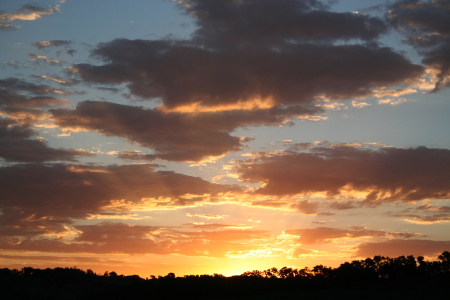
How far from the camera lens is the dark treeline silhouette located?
71.0m

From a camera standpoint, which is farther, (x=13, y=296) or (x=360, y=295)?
(x=360, y=295)

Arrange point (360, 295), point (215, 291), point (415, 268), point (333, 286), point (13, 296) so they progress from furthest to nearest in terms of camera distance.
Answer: point (415, 268) → point (333, 286) → point (215, 291) → point (360, 295) → point (13, 296)

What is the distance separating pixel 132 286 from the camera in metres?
76.5

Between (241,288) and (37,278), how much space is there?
32.3 meters

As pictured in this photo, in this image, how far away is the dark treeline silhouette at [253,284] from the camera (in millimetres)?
71000

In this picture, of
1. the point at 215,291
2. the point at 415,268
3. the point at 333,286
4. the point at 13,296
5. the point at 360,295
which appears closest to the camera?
the point at 13,296

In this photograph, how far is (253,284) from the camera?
80.3m

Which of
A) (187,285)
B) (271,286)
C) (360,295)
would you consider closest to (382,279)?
(360,295)

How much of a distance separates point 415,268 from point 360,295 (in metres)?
23.4

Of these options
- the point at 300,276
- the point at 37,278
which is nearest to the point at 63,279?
the point at 37,278

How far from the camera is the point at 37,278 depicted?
75.1m

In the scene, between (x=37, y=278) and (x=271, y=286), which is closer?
(x=37, y=278)

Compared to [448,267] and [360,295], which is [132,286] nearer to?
[360,295]

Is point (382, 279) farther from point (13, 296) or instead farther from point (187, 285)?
point (13, 296)
